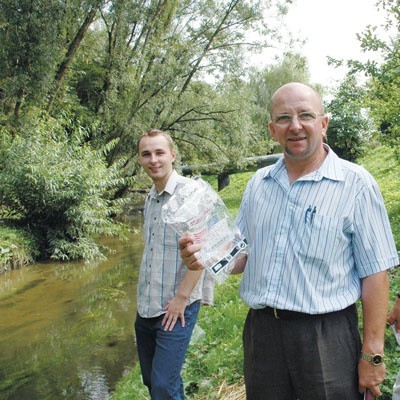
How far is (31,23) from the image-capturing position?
1232 centimetres

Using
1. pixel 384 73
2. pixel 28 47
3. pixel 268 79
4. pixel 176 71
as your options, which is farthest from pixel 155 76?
pixel 268 79

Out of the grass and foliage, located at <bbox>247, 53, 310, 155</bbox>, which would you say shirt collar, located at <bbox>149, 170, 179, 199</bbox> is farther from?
foliage, located at <bbox>247, 53, 310, 155</bbox>

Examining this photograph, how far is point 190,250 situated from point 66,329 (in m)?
6.05

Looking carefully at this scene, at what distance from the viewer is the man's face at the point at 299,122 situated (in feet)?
7.25

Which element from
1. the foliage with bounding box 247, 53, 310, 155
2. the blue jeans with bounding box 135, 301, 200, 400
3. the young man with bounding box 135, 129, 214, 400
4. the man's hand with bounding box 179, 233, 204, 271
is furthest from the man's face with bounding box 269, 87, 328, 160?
the foliage with bounding box 247, 53, 310, 155

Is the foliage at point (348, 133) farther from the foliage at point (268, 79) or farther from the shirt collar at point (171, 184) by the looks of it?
the shirt collar at point (171, 184)

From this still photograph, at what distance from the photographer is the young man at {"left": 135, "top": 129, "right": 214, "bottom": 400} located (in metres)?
3.05

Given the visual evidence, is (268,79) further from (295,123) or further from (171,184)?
(295,123)

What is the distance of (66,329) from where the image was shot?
7605 millimetres

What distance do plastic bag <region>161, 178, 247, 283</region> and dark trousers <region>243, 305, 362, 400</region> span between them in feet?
1.08

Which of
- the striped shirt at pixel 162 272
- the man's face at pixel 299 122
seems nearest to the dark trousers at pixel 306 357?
the man's face at pixel 299 122

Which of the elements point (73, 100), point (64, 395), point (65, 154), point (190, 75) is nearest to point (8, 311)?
point (64, 395)

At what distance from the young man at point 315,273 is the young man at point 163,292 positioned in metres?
0.85

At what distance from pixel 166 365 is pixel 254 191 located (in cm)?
135
